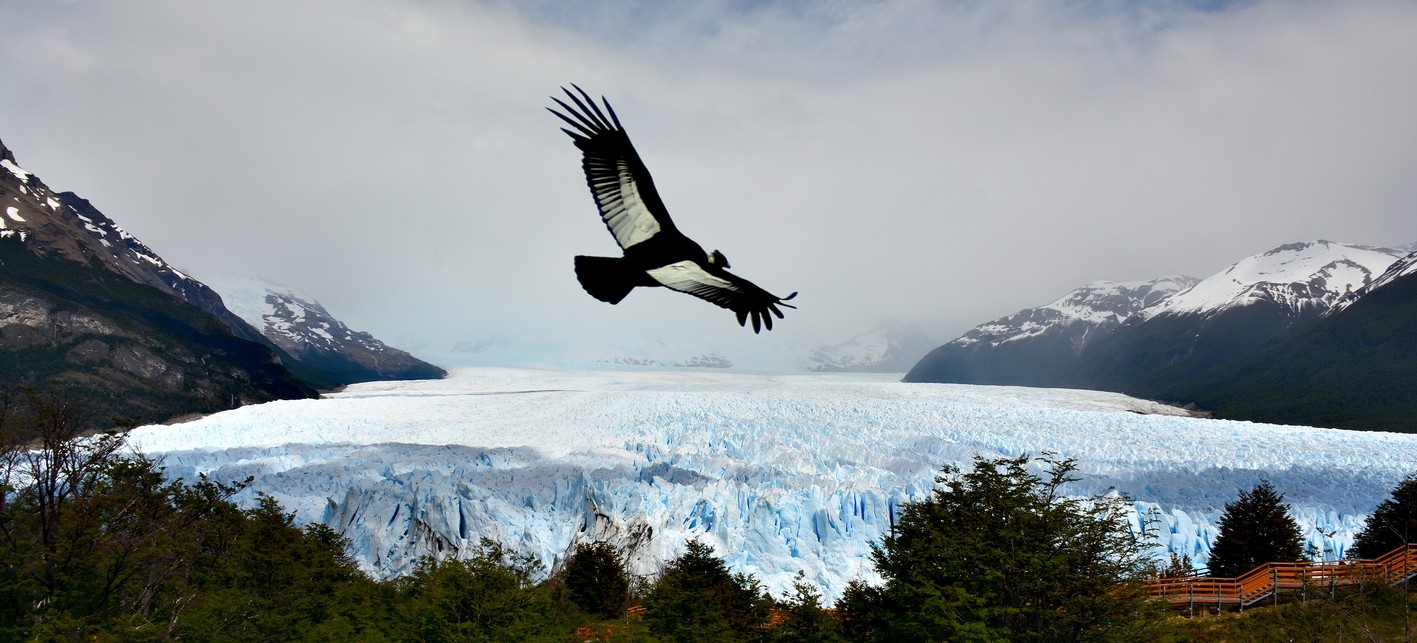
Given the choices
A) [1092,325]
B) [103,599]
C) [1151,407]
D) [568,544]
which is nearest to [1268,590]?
[568,544]

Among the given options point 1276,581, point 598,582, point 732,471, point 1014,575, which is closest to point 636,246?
point 1014,575

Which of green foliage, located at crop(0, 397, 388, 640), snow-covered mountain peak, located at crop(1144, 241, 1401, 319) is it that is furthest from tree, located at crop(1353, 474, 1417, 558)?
snow-covered mountain peak, located at crop(1144, 241, 1401, 319)

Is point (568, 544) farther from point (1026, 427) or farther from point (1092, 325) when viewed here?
point (1092, 325)

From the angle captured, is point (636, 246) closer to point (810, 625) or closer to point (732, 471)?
point (810, 625)

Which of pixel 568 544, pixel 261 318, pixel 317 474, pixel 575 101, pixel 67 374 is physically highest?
pixel 261 318

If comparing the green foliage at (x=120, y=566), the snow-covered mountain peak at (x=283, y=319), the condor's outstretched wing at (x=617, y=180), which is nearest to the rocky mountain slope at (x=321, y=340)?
the snow-covered mountain peak at (x=283, y=319)

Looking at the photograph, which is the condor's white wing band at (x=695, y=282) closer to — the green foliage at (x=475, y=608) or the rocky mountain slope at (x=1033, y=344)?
the green foliage at (x=475, y=608)
